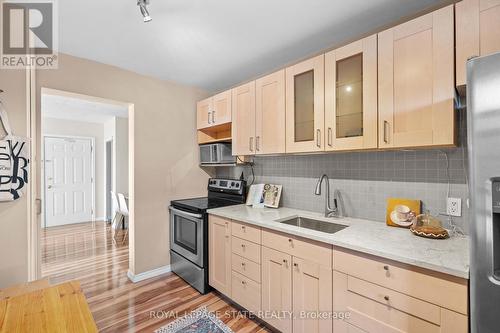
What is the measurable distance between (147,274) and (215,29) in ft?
8.66

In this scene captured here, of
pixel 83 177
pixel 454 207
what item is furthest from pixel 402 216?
pixel 83 177

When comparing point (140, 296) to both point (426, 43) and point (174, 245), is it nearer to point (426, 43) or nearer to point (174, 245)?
point (174, 245)

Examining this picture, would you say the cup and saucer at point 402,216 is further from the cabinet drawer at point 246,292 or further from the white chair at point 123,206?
the white chair at point 123,206

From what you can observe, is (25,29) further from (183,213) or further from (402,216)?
(402,216)

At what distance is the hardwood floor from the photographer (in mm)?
1976

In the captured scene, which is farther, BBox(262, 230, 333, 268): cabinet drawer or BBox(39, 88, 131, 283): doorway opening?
BBox(39, 88, 131, 283): doorway opening

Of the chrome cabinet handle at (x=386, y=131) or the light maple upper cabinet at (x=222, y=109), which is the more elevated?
the light maple upper cabinet at (x=222, y=109)

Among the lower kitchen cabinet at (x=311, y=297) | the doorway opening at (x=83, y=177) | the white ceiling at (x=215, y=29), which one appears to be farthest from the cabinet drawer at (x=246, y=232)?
the doorway opening at (x=83, y=177)

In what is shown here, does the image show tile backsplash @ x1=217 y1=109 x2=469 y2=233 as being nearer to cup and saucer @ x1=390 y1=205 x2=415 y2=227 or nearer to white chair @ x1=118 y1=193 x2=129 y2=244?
cup and saucer @ x1=390 y1=205 x2=415 y2=227

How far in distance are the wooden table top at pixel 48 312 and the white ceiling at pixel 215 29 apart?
5.46 ft

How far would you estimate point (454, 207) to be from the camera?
4.93 feet

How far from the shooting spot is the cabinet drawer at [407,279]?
1.03m

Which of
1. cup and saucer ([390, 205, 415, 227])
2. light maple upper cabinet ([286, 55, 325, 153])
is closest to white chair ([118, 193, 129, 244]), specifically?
light maple upper cabinet ([286, 55, 325, 153])

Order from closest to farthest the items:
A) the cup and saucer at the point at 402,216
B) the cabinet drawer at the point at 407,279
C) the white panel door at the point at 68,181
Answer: the cabinet drawer at the point at 407,279 → the cup and saucer at the point at 402,216 → the white panel door at the point at 68,181
